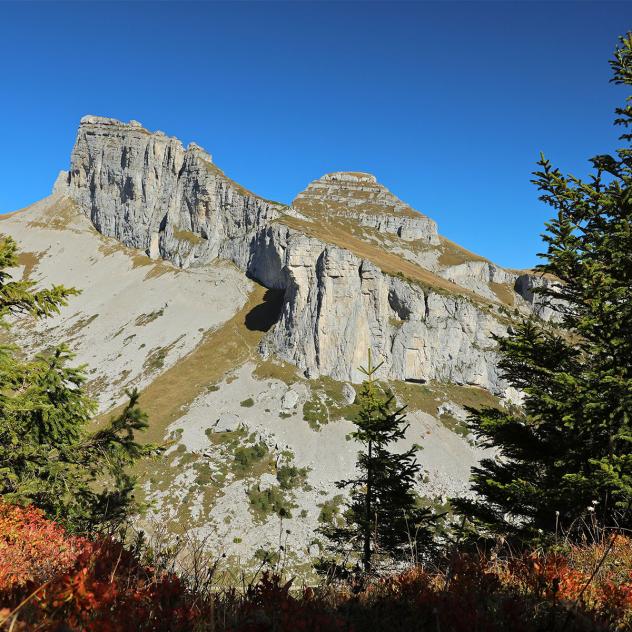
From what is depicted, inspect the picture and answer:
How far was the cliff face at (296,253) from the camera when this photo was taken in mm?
59375

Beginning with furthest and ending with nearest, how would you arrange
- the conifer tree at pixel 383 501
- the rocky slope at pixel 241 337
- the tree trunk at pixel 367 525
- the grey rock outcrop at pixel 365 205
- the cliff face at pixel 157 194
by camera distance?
the grey rock outcrop at pixel 365 205 → the cliff face at pixel 157 194 → the rocky slope at pixel 241 337 → the conifer tree at pixel 383 501 → the tree trunk at pixel 367 525

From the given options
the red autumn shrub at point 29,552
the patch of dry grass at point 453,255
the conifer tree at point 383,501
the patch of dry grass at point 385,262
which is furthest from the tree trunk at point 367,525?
the patch of dry grass at point 453,255

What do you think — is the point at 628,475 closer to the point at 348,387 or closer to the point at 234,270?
the point at 348,387

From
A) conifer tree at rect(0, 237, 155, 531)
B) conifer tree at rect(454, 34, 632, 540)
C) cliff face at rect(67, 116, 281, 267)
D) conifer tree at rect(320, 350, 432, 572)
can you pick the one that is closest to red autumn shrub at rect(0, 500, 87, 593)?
conifer tree at rect(0, 237, 155, 531)

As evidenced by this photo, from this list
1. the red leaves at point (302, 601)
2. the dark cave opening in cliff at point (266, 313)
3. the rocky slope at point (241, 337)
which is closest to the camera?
the red leaves at point (302, 601)

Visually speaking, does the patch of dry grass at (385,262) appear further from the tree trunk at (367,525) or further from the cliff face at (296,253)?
the tree trunk at (367,525)

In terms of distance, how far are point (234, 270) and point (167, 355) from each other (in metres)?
28.3

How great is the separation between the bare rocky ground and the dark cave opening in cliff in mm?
266

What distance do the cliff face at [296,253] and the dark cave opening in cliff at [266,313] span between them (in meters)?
2.92

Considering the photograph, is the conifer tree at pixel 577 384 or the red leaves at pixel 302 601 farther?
the conifer tree at pixel 577 384

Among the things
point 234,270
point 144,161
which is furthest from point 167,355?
point 144,161

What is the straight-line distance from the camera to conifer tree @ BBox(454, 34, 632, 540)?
23.1 feet

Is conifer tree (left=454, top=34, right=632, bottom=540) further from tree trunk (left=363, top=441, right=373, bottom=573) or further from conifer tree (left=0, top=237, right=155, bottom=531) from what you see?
conifer tree (left=0, top=237, right=155, bottom=531)

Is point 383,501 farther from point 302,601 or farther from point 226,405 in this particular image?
point 226,405
